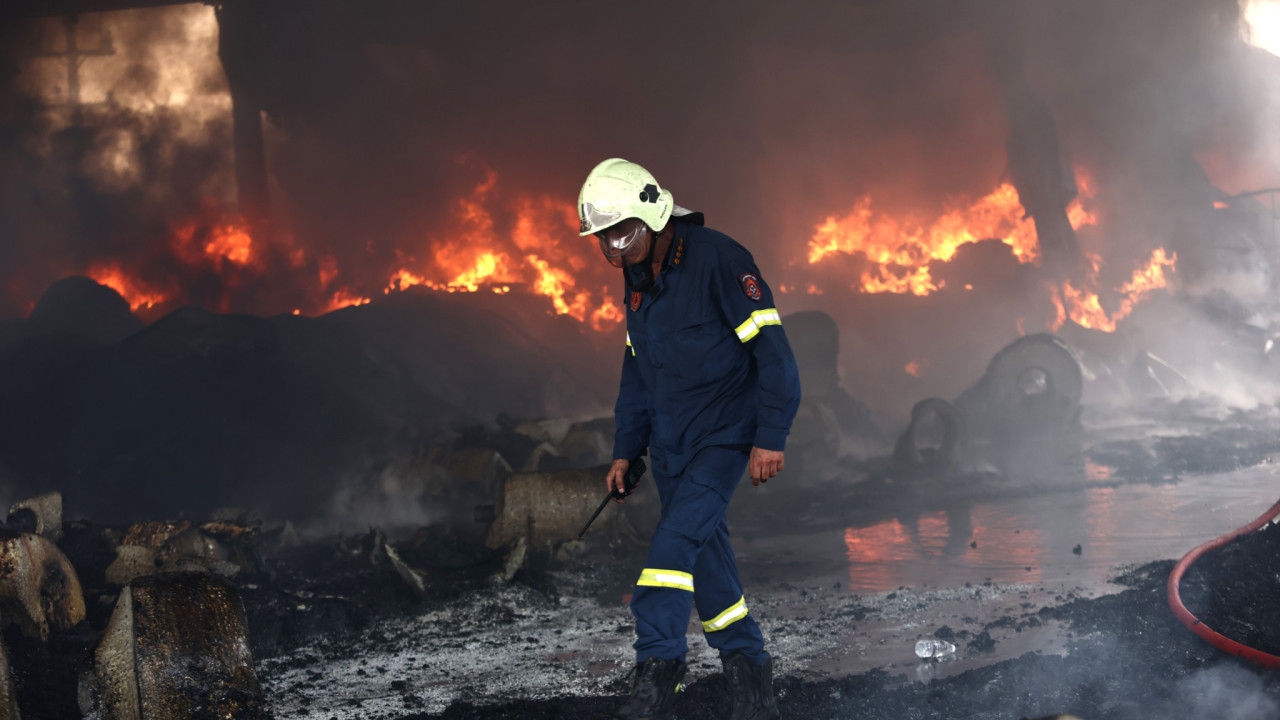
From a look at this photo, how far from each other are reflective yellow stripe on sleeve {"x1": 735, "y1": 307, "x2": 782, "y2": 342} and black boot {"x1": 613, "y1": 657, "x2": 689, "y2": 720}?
3.83ft

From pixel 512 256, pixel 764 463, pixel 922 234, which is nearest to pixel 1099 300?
pixel 922 234

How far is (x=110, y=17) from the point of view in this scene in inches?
626

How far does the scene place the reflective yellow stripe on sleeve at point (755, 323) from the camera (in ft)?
10.3

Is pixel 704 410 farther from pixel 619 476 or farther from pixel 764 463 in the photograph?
pixel 619 476

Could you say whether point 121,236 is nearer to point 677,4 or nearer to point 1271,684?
point 677,4

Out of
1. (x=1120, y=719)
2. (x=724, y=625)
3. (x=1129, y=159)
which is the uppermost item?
(x=1129, y=159)

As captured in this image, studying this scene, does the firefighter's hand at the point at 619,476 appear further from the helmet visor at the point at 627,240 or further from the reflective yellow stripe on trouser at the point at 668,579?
the helmet visor at the point at 627,240

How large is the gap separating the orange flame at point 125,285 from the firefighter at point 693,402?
620 inches

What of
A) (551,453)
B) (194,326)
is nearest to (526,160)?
(194,326)

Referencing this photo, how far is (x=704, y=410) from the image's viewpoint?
3.22 metres

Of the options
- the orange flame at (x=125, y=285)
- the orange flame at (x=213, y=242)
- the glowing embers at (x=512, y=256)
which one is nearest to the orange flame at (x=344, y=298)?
the glowing embers at (x=512, y=256)

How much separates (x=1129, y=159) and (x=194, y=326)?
812 inches

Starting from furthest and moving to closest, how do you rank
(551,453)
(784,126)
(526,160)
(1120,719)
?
1. (784,126)
2. (526,160)
3. (551,453)
4. (1120,719)

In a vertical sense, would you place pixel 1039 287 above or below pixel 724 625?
above
